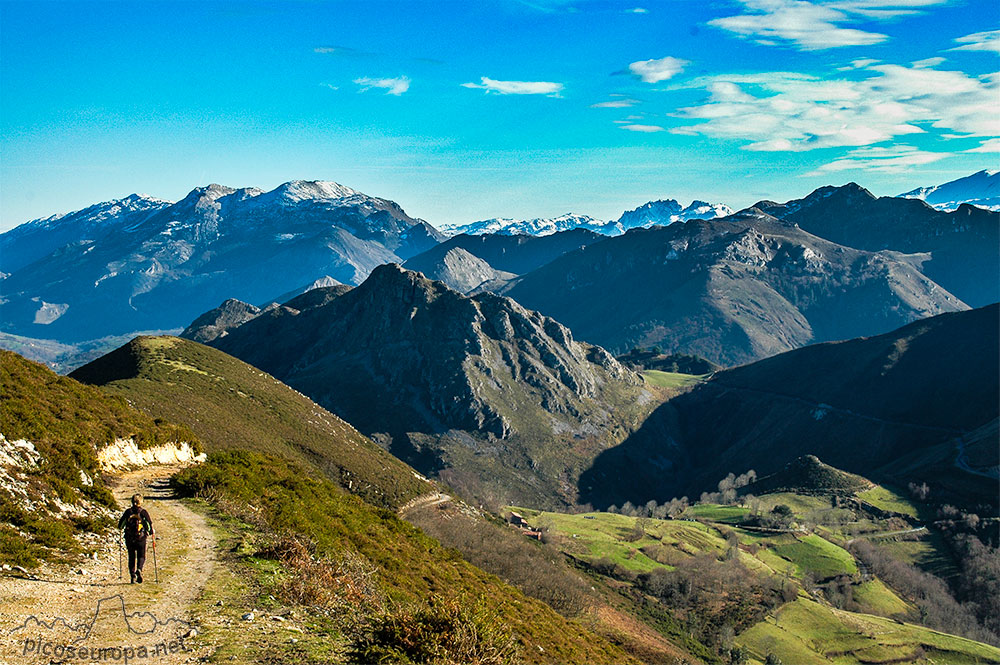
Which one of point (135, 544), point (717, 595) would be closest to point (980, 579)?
point (717, 595)

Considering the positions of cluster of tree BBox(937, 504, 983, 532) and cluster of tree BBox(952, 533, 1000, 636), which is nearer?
cluster of tree BBox(952, 533, 1000, 636)

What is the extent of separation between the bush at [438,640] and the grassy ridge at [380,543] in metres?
6.06

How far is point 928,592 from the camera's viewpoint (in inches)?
6353

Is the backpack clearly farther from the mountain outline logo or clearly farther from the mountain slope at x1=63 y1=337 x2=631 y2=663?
the mountain slope at x1=63 y1=337 x2=631 y2=663

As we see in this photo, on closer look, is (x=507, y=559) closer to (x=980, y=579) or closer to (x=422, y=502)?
(x=422, y=502)

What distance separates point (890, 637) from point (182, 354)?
166729mm

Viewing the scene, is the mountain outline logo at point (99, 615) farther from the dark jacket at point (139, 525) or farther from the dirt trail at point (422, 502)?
the dirt trail at point (422, 502)

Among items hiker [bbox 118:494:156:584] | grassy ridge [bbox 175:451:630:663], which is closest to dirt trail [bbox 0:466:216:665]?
hiker [bbox 118:494:156:584]

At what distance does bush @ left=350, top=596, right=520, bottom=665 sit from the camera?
18.4 meters

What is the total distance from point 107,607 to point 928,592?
196 metres

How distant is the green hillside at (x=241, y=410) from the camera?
10962 cm

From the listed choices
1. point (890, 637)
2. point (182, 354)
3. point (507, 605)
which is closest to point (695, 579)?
Result: point (890, 637)

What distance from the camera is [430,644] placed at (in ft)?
60.6

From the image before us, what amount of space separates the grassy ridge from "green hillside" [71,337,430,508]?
59.3 meters
